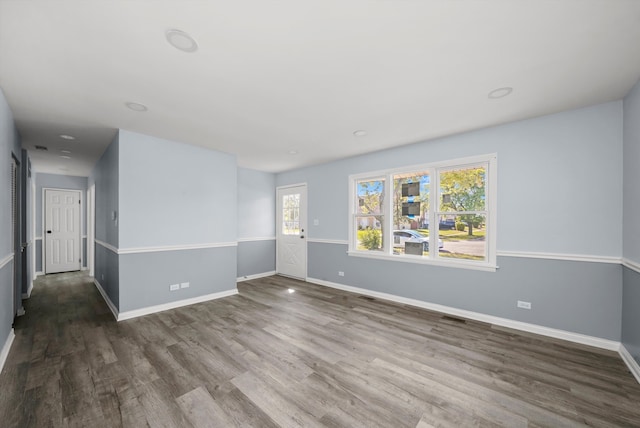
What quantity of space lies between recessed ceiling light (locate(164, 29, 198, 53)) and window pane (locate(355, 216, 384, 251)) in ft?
12.2

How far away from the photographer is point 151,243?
380 cm

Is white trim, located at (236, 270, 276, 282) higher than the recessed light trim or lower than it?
lower

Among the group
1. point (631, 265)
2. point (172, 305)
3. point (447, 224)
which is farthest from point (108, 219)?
point (631, 265)

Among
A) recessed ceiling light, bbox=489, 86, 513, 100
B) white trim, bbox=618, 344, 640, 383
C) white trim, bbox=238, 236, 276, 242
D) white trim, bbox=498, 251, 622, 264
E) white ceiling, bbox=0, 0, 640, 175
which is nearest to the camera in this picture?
white ceiling, bbox=0, 0, 640, 175

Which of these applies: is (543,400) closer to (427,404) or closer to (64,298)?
(427,404)

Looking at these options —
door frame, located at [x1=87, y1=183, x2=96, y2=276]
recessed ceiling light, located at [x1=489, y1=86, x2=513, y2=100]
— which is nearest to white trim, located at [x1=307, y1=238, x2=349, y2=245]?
recessed ceiling light, located at [x1=489, y1=86, x2=513, y2=100]

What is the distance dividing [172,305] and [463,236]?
4.55 meters

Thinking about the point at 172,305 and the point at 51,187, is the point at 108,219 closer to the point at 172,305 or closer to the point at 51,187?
the point at 172,305

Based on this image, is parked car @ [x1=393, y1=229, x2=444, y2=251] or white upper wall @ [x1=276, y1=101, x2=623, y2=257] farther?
parked car @ [x1=393, y1=229, x2=444, y2=251]

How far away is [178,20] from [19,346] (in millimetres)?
3741

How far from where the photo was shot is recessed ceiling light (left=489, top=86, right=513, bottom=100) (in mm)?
2424

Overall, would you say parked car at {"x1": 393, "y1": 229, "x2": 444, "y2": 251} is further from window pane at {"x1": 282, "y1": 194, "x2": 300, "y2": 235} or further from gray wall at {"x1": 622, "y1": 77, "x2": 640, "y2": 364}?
window pane at {"x1": 282, "y1": 194, "x2": 300, "y2": 235}

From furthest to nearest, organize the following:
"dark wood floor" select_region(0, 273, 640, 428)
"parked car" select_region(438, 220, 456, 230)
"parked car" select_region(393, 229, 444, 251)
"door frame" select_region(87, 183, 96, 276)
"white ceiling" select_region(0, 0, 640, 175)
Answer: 1. "door frame" select_region(87, 183, 96, 276)
2. "parked car" select_region(393, 229, 444, 251)
3. "parked car" select_region(438, 220, 456, 230)
4. "dark wood floor" select_region(0, 273, 640, 428)
5. "white ceiling" select_region(0, 0, 640, 175)

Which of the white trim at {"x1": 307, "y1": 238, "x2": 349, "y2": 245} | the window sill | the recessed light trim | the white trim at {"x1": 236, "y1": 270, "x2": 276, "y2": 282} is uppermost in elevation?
the recessed light trim
